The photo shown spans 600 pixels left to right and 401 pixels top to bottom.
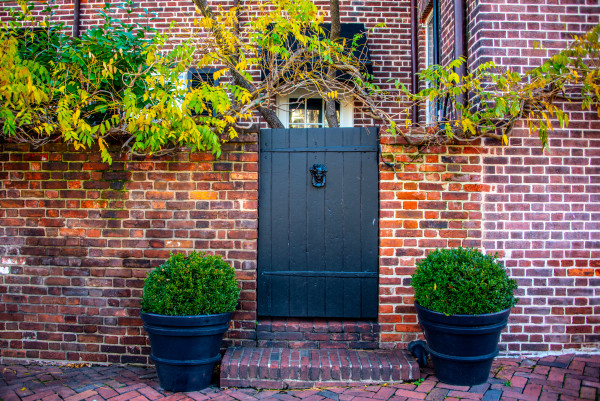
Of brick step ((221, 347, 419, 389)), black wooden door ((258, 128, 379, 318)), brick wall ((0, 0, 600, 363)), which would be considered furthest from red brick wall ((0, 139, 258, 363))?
brick step ((221, 347, 419, 389))

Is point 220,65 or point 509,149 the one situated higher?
point 220,65

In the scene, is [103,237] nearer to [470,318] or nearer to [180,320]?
[180,320]

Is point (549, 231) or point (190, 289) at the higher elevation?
point (549, 231)

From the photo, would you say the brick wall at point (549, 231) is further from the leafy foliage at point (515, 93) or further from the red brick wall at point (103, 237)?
the red brick wall at point (103, 237)

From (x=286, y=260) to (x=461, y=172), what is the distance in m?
1.68

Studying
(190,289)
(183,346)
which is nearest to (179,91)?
(190,289)

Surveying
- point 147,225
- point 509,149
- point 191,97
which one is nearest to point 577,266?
point 509,149

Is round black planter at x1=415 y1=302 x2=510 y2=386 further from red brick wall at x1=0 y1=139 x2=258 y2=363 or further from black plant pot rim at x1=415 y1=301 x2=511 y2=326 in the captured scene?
red brick wall at x1=0 y1=139 x2=258 y2=363

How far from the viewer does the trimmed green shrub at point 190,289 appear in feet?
9.83

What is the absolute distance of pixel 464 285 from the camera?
9.71 ft

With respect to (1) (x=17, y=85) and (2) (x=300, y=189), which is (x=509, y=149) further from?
(1) (x=17, y=85)

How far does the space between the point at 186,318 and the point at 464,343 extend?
1.98m

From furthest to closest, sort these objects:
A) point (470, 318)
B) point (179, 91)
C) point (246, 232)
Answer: point (246, 232)
point (179, 91)
point (470, 318)

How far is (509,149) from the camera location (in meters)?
3.63
